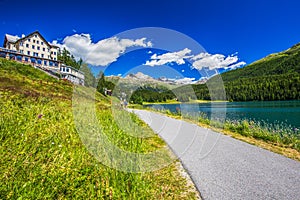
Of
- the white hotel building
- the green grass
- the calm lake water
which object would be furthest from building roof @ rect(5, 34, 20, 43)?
the green grass

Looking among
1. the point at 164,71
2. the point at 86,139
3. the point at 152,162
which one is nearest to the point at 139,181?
the point at 152,162

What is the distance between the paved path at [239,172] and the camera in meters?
3.11

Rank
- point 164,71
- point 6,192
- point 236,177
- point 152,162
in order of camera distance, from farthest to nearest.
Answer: point 164,71
point 152,162
point 236,177
point 6,192

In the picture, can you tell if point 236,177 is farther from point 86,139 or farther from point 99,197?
point 86,139

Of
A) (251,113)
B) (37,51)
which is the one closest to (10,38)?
(37,51)

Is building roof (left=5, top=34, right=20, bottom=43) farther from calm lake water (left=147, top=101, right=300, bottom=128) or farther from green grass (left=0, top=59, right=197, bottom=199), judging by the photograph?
green grass (left=0, top=59, right=197, bottom=199)

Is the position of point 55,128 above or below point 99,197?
above

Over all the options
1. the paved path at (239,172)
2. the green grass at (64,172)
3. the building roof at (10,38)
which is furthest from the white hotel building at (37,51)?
the paved path at (239,172)

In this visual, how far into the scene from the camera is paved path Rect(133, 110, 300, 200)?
122 inches

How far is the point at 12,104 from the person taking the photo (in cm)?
636

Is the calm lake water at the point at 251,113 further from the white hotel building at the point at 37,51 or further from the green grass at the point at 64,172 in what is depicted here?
the white hotel building at the point at 37,51

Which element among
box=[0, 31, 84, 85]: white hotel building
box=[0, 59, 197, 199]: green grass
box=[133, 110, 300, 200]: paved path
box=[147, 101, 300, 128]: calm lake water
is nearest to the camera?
box=[0, 59, 197, 199]: green grass

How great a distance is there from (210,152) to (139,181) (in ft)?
10.2

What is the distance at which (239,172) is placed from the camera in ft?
12.9
